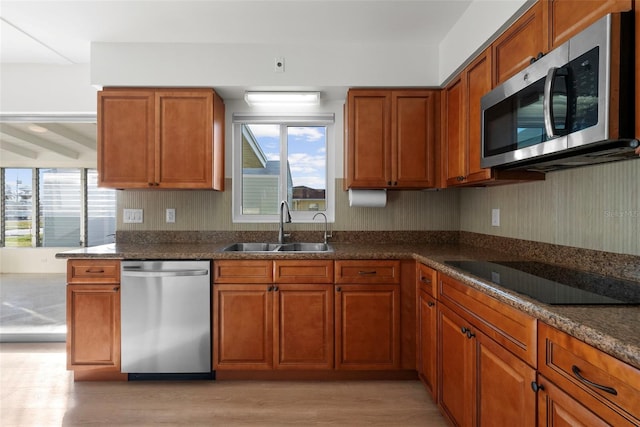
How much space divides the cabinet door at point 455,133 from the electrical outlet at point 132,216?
251cm

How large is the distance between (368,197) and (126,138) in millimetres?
1904

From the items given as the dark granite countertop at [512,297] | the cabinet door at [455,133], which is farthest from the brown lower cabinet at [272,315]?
the cabinet door at [455,133]

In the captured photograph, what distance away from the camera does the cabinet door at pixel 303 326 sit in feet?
7.58

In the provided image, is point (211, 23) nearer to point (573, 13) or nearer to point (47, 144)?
point (47, 144)

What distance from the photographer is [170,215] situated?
2912 mm

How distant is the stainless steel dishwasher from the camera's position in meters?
2.27

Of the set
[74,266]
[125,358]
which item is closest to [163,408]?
[125,358]

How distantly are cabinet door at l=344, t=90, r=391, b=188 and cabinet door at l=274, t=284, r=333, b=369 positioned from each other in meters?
0.96

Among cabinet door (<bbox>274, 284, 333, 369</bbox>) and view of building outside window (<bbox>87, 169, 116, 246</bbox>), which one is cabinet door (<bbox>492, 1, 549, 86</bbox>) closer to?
cabinet door (<bbox>274, 284, 333, 369</bbox>)

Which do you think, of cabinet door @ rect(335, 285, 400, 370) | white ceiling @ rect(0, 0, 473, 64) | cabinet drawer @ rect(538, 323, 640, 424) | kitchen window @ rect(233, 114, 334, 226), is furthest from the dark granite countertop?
white ceiling @ rect(0, 0, 473, 64)

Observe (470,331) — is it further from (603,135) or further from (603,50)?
(603,50)

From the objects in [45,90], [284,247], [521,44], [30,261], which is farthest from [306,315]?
[45,90]

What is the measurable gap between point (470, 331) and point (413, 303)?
79 centimetres

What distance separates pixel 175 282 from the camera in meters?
2.27
